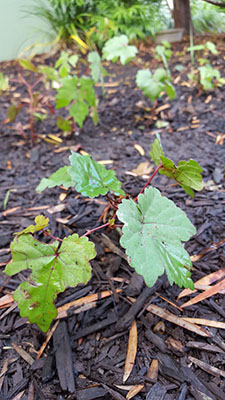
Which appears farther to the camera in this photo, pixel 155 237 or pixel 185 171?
pixel 185 171

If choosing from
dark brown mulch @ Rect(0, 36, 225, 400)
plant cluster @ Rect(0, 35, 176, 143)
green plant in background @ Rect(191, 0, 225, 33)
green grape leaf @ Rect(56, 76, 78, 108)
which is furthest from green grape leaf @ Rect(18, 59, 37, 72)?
green plant in background @ Rect(191, 0, 225, 33)

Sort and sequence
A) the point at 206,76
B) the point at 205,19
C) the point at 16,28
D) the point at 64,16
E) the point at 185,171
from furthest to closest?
the point at 205,19 → the point at 64,16 → the point at 16,28 → the point at 206,76 → the point at 185,171

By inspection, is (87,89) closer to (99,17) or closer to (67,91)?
(67,91)

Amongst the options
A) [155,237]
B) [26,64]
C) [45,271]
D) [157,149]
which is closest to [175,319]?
[155,237]

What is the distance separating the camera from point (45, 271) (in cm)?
82

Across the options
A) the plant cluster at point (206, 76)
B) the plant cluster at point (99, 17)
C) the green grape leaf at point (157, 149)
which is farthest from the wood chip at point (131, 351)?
the plant cluster at point (99, 17)

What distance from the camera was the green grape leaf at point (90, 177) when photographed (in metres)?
0.90

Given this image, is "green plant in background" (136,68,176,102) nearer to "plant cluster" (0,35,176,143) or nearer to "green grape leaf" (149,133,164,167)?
"plant cluster" (0,35,176,143)

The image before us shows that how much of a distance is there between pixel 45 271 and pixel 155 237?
0.31m

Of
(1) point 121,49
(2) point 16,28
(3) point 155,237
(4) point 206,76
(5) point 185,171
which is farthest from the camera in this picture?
(2) point 16,28

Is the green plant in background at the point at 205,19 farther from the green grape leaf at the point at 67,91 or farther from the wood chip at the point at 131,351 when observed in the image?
the wood chip at the point at 131,351

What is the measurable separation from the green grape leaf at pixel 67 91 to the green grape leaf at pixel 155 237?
109cm

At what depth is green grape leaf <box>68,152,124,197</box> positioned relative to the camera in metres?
0.90

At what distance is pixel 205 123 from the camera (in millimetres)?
1968
